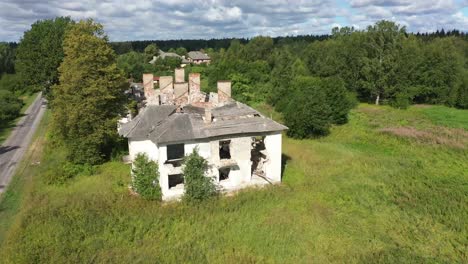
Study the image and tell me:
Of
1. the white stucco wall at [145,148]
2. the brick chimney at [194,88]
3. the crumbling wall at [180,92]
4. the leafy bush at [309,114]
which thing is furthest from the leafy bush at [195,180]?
the leafy bush at [309,114]

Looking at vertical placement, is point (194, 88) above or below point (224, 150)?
above

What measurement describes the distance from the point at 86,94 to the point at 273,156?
1657cm

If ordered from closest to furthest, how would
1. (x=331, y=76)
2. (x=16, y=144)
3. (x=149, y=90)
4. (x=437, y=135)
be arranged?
(x=149, y=90) < (x=16, y=144) < (x=437, y=135) < (x=331, y=76)

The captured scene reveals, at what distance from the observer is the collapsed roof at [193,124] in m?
24.3

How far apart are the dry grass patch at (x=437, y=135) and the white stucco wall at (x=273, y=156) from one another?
69.6 feet

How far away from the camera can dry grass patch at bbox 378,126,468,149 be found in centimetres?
3825

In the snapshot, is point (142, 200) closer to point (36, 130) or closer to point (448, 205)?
point (448, 205)

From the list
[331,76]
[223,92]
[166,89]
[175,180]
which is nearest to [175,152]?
[175,180]

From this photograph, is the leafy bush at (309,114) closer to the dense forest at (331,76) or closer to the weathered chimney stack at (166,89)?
the dense forest at (331,76)

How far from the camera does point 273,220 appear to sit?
71.8ft

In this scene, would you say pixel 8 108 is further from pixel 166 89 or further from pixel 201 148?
pixel 201 148

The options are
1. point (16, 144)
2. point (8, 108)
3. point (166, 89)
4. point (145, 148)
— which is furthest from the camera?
point (8, 108)

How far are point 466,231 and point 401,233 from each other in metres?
3.73

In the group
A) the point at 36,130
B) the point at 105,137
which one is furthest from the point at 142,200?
the point at 36,130
